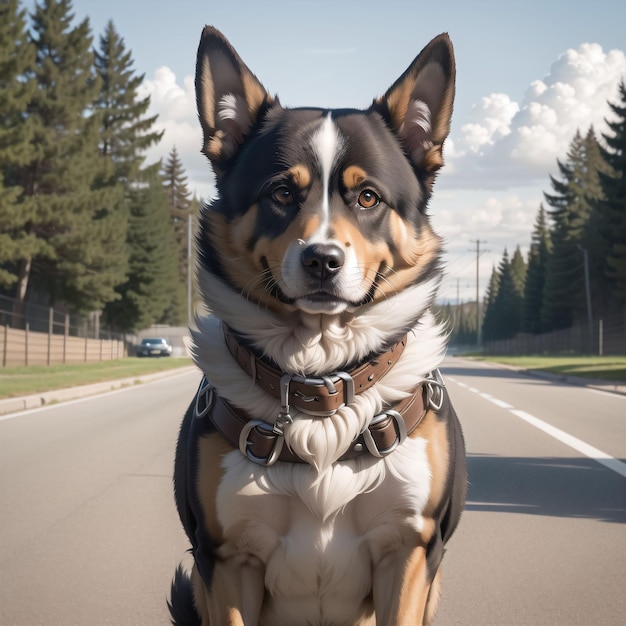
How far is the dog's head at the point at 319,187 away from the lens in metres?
3.72

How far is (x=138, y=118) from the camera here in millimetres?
72375

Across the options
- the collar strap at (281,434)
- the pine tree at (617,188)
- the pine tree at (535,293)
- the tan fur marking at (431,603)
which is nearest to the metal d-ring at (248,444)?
the collar strap at (281,434)

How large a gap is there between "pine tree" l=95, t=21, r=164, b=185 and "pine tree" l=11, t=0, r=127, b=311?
14696 millimetres

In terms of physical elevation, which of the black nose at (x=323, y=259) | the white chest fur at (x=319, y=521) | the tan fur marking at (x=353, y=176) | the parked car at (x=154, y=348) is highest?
the tan fur marking at (x=353, y=176)

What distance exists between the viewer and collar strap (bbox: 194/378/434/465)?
3695 mm

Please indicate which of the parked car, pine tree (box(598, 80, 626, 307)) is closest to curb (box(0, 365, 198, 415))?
pine tree (box(598, 80, 626, 307))

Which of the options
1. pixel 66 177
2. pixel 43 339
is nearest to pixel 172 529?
pixel 43 339

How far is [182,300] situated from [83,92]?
186 ft

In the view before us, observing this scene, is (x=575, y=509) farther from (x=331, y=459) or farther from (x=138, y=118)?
(x=138, y=118)

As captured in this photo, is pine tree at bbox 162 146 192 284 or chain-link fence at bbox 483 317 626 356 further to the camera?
pine tree at bbox 162 146 192 284

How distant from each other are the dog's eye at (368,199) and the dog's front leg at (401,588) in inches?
51.0

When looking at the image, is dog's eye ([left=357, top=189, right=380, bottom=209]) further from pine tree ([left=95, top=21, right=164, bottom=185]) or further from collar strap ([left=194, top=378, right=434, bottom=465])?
pine tree ([left=95, top=21, right=164, bottom=185])

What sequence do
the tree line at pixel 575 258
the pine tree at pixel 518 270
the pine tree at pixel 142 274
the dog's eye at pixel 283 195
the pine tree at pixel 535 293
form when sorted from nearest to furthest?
the dog's eye at pixel 283 195 → the pine tree at pixel 142 274 → the tree line at pixel 575 258 → the pine tree at pixel 535 293 → the pine tree at pixel 518 270

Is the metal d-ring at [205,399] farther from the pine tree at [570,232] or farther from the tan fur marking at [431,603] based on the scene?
the pine tree at [570,232]
